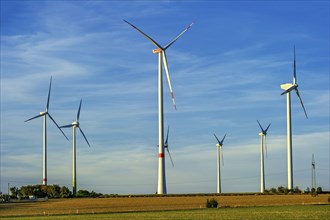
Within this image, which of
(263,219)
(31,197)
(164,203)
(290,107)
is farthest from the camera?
(31,197)

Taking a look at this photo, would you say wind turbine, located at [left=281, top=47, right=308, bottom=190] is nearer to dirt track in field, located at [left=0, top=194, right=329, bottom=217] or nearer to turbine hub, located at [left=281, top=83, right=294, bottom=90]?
turbine hub, located at [left=281, top=83, right=294, bottom=90]

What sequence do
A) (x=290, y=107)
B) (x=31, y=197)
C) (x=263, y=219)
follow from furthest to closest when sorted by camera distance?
(x=31, y=197) < (x=290, y=107) < (x=263, y=219)

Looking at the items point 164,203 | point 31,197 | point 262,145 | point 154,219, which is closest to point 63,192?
point 31,197

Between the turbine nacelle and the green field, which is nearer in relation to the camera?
the green field

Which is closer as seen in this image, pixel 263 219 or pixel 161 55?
pixel 263 219

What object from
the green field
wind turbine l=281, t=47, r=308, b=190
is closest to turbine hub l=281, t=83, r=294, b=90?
A: wind turbine l=281, t=47, r=308, b=190

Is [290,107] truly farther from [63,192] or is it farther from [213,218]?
[213,218]

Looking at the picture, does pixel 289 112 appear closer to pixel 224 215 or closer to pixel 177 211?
pixel 177 211

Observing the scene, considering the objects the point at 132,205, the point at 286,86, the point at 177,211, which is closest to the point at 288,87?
the point at 286,86

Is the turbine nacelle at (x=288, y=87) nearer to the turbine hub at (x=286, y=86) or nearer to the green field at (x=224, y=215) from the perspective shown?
the turbine hub at (x=286, y=86)

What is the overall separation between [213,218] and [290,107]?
9752 centimetres

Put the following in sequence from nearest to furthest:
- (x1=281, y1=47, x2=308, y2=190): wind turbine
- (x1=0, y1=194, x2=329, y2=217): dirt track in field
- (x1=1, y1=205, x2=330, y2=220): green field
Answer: (x1=1, y1=205, x2=330, y2=220): green field < (x1=0, y1=194, x2=329, y2=217): dirt track in field < (x1=281, y1=47, x2=308, y2=190): wind turbine

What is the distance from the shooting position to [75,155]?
196 m

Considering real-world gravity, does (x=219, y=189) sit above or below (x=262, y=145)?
below
